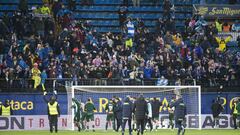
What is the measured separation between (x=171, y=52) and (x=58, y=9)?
7662 millimetres

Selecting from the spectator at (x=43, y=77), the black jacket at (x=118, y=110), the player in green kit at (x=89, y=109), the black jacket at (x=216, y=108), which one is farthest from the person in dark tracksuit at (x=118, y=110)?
the black jacket at (x=216, y=108)

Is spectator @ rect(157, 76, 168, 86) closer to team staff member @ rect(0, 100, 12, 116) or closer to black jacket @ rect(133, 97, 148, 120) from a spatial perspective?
team staff member @ rect(0, 100, 12, 116)

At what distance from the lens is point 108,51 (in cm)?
4272

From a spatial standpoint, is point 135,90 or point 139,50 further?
point 139,50

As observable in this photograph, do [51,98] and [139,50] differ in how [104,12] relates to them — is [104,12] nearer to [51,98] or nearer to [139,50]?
[139,50]

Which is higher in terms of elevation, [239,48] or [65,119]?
[239,48]

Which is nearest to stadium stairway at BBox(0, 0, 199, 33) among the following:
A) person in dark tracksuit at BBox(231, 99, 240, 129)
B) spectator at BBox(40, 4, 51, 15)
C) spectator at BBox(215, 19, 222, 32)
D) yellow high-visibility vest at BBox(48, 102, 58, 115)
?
spectator at BBox(215, 19, 222, 32)

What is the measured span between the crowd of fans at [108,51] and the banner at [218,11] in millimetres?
1938

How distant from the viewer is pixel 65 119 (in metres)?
39.6

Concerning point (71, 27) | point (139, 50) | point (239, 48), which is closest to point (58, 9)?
point (71, 27)

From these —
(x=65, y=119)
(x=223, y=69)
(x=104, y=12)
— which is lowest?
(x=65, y=119)

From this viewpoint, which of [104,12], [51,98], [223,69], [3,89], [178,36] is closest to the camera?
[51,98]

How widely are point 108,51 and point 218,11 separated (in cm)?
996

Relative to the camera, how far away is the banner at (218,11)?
48.5 meters
